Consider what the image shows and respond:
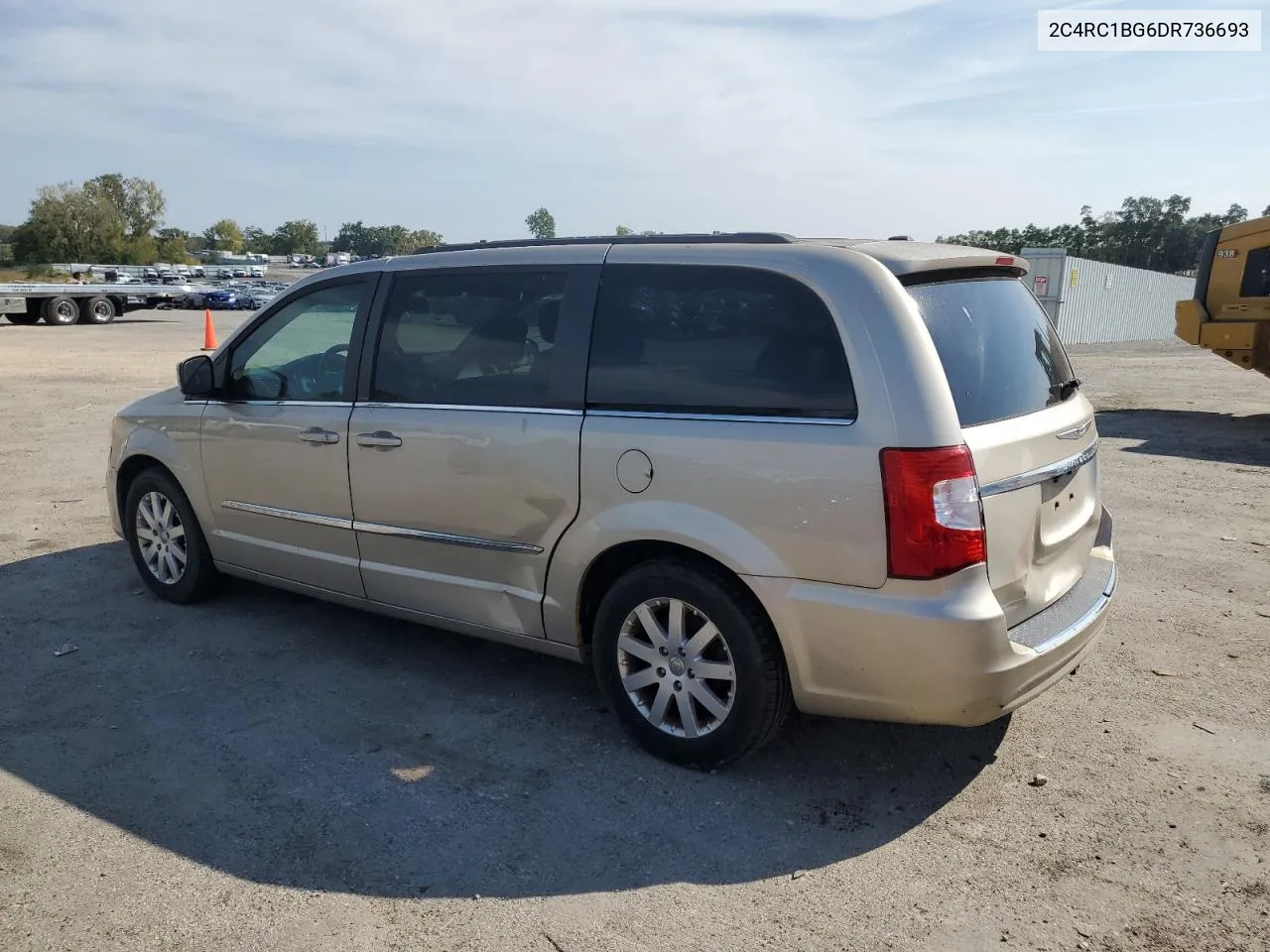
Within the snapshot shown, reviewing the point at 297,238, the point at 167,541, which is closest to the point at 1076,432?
the point at 167,541

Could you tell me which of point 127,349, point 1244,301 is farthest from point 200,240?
point 1244,301

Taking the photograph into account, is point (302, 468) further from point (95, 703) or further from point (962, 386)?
point (962, 386)

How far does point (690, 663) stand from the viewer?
12.5ft

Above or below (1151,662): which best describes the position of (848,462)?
above

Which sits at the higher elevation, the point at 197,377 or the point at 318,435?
the point at 197,377

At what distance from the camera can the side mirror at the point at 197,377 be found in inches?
212

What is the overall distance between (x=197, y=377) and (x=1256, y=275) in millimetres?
13459

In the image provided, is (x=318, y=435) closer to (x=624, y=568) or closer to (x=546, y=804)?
(x=624, y=568)

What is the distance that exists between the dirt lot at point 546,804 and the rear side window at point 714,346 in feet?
4.55

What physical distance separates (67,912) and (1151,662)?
14.8 feet

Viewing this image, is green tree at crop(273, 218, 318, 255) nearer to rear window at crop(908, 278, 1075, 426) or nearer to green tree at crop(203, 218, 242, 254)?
green tree at crop(203, 218, 242, 254)

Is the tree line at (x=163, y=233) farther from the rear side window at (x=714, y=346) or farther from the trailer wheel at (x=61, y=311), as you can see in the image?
the rear side window at (x=714, y=346)

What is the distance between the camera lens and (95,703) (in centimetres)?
451

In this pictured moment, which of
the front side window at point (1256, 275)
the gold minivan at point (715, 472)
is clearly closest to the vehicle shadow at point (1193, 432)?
the front side window at point (1256, 275)
